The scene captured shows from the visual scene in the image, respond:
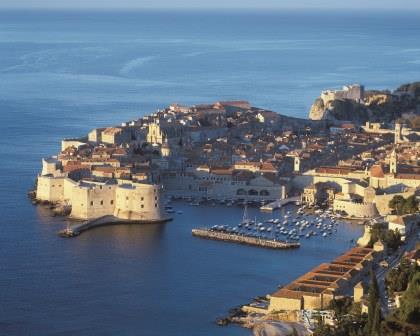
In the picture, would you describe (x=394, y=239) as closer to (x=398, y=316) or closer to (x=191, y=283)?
(x=191, y=283)

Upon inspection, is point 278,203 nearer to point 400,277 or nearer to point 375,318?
point 400,277

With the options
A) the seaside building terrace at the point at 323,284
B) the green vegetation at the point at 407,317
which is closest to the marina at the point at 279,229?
the seaside building terrace at the point at 323,284

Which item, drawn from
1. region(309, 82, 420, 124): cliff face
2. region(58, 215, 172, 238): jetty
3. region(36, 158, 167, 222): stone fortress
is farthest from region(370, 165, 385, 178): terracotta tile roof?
region(309, 82, 420, 124): cliff face

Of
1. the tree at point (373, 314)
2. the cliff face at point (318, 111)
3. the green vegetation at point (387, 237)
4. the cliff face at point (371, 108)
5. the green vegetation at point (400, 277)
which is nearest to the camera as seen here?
the tree at point (373, 314)

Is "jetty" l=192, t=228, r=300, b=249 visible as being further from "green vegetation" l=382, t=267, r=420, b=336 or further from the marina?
"green vegetation" l=382, t=267, r=420, b=336

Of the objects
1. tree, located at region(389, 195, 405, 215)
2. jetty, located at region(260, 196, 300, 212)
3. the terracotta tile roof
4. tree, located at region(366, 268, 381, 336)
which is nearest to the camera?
tree, located at region(366, 268, 381, 336)

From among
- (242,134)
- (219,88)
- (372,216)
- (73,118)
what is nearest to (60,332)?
(372,216)

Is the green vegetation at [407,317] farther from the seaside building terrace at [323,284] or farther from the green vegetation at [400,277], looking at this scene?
the seaside building terrace at [323,284]
